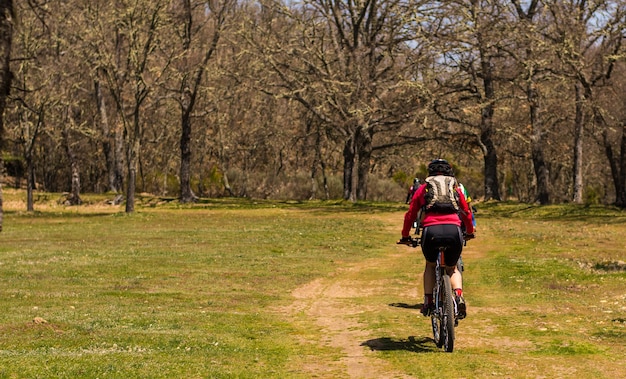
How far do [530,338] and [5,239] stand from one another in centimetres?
2364

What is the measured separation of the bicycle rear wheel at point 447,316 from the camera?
11223 mm

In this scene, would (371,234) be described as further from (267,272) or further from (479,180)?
(479,180)

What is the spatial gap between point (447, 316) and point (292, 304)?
6.62 meters

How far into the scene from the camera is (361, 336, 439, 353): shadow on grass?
11898mm

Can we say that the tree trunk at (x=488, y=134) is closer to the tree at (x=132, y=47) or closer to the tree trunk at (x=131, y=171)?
the tree at (x=132, y=47)

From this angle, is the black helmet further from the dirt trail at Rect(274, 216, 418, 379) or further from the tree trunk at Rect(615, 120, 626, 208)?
the tree trunk at Rect(615, 120, 626, 208)

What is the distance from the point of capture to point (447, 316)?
11.2m

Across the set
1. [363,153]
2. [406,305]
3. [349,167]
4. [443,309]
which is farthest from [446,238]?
[349,167]

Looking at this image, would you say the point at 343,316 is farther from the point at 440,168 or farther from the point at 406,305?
the point at 440,168

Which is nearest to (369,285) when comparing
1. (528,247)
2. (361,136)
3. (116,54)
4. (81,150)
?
(528,247)

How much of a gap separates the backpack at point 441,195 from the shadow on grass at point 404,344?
6.11 feet

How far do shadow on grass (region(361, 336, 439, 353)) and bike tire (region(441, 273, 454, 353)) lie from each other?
1.23 ft

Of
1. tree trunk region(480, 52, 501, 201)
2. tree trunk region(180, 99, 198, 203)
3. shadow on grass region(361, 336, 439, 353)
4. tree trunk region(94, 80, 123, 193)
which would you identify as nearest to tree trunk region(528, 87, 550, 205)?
tree trunk region(480, 52, 501, 201)

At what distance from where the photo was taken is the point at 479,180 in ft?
285
